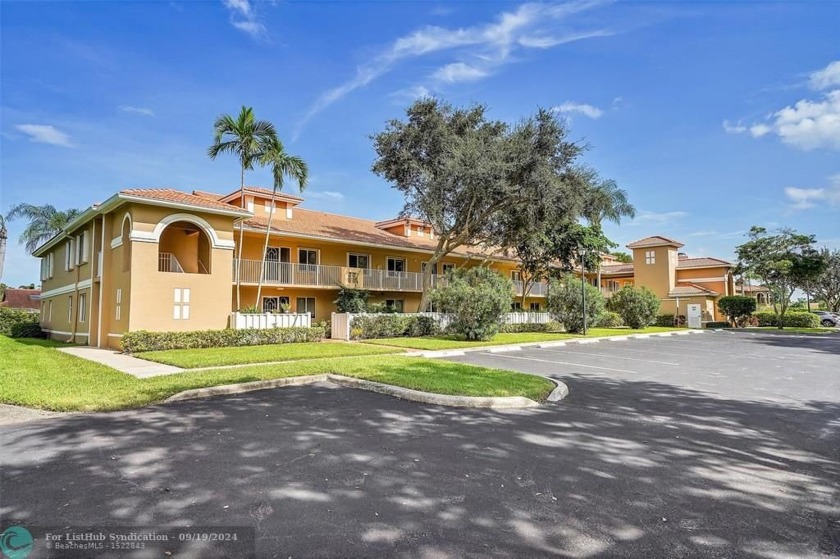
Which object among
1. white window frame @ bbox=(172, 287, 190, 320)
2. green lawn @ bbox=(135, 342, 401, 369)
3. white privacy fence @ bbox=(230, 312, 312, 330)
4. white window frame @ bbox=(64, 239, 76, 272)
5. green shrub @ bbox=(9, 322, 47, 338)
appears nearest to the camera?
green lawn @ bbox=(135, 342, 401, 369)

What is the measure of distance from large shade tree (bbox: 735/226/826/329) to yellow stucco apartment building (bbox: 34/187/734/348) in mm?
21659

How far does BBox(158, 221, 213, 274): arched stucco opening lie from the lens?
20516 millimetres

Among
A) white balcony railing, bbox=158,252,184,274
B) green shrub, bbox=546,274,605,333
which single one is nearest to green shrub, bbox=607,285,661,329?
green shrub, bbox=546,274,605,333

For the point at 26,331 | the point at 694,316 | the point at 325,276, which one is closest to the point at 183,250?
the point at 325,276

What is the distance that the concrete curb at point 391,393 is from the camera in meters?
7.76

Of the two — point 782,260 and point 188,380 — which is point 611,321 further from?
point 188,380

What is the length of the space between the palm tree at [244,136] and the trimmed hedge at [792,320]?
157 ft

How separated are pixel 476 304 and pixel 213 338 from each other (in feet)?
36.6

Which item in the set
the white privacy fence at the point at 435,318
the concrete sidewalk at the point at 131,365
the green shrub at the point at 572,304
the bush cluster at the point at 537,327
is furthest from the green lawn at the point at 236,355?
the green shrub at the point at 572,304

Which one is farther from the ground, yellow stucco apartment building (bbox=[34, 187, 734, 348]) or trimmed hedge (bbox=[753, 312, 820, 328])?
yellow stucco apartment building (bbox=[34, 187, 734, 348])

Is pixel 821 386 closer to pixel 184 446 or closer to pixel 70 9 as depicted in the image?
pixel 184 446

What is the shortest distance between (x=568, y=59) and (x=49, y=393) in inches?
587

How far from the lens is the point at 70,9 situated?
9578mm

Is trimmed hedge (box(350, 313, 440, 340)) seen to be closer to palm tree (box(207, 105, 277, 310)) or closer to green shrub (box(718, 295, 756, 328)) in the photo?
palm tree (box(207, 105, 277, 310))
